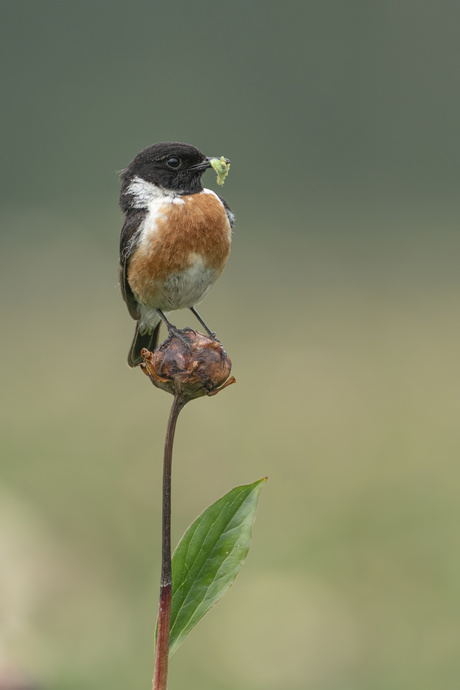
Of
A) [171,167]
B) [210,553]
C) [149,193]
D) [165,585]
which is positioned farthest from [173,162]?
[165,585]

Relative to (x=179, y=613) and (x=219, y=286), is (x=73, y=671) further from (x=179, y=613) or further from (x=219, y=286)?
(x=219, y=286)

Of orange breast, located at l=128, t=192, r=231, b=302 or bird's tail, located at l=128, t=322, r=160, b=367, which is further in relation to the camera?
bird's tail, located at l=128, t=322, r=160, b=367

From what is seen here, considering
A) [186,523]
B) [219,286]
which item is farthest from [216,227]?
[219,286]

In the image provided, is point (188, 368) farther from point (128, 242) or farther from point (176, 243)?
point (128, 242)

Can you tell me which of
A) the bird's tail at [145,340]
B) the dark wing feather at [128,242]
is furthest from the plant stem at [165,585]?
the bird's tail at [145,340]

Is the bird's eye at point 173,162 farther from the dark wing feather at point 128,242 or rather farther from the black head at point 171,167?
the dark wing feather at point 128,242

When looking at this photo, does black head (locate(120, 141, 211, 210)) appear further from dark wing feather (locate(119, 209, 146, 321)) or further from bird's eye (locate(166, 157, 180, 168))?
dark wing feather (locate(119, 209, 146, 321))

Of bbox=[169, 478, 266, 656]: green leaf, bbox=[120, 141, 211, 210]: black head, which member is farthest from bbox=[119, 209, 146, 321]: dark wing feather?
bbox=[169, 478, 266, 656]: green leaf
